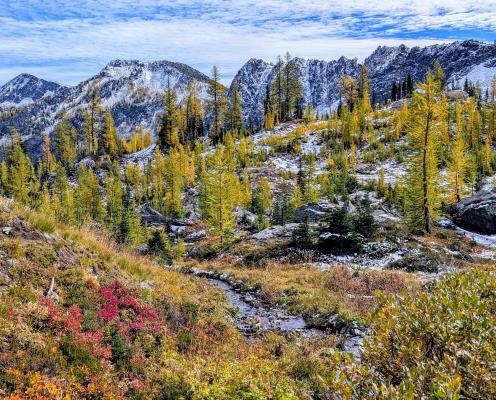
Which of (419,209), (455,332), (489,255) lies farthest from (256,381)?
(419,209)

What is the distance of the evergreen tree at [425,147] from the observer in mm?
32469

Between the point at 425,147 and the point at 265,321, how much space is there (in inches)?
1044

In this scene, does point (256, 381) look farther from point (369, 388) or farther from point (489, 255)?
point (489, 255)

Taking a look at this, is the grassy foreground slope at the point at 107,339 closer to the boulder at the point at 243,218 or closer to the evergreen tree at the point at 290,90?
the boulder at the point at 243,218

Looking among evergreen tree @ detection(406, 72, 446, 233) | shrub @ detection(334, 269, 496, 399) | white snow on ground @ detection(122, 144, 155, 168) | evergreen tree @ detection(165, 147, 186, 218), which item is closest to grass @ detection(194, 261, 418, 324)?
shrub @ detection(334, 269, 496, 399)

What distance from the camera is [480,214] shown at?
124ft

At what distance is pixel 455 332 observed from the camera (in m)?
4.32

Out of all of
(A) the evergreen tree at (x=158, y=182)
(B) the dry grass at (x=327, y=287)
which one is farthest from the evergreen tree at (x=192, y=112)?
(B) the dry grass at (x=327, y=287)

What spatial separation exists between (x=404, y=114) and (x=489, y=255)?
60.2 metres

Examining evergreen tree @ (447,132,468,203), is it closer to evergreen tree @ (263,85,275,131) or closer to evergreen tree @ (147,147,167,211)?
evergreen tree @ (147,147,167,211)

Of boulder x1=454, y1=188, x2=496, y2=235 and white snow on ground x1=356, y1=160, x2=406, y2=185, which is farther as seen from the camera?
white snow on ground x1=356, y1=160, x2=406, y2=185

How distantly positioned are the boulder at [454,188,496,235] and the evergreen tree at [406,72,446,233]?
634 centimetres

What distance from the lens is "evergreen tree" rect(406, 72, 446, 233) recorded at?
1278 inches

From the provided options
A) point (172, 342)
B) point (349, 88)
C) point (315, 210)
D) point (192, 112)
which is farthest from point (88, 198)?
point (349, 88)
